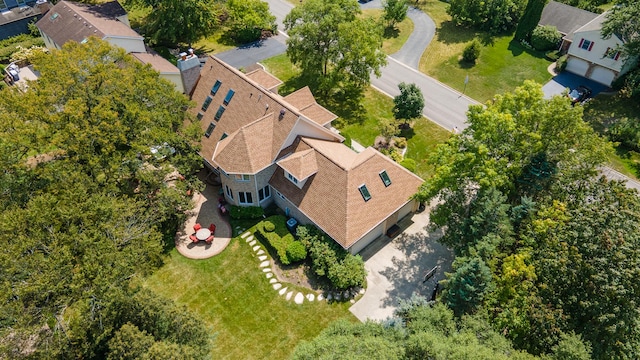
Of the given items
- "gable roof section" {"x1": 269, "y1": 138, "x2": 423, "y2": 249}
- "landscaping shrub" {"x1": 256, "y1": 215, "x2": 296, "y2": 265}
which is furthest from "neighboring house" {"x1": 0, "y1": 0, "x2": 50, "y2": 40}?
"gable roof section" {"x1": 269, "y1": 138, "x2": 423, "y2": 249}

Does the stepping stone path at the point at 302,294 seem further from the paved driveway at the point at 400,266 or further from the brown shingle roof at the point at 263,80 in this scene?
the brown shingle roof at the point at 263,80

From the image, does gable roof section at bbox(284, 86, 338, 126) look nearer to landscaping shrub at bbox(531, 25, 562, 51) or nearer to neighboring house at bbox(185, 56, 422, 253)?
neighboring house at bbox(185, 56, 422, 253)

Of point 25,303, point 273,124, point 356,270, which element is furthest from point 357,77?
point 25,303

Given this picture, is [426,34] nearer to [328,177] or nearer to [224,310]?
[328,177]

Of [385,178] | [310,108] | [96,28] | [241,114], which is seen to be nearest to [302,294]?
[385,178]

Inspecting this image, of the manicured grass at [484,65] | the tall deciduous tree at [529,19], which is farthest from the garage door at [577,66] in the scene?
the tall deciduous tree at [529,19]

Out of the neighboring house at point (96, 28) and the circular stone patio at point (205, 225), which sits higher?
the neighboring house at point (96, 28)
